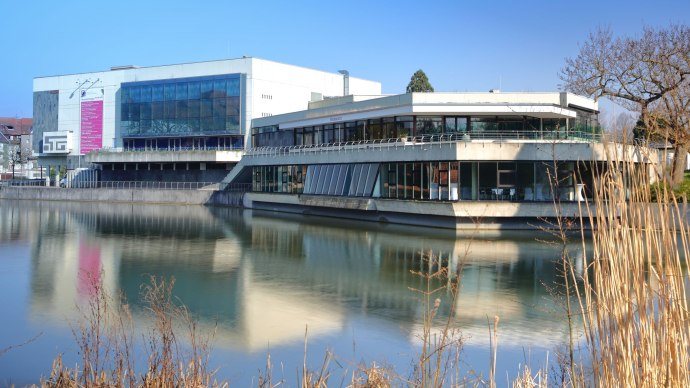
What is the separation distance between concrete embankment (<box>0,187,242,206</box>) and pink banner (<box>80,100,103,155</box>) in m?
9.27

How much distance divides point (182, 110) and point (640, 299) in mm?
71665

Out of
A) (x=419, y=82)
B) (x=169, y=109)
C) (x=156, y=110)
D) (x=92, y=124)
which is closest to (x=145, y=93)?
(x=156, y=110)

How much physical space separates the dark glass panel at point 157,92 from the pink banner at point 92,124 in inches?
322

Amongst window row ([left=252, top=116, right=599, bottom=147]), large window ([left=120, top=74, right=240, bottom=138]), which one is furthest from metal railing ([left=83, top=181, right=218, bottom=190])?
window row ([left=252, top=116, right=599, bottom=147])

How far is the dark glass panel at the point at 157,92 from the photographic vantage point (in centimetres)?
7438

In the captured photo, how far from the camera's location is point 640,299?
4902mm

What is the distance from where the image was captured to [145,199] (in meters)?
66.4

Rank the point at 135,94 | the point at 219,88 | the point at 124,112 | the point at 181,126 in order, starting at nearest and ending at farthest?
the point at 219,88, the point at 181,126, the point at 135,94, the point at 124,112

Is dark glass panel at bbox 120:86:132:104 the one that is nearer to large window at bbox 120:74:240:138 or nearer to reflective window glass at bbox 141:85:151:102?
large window at bbox 120:74:240:138

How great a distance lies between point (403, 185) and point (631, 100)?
14.1 metres

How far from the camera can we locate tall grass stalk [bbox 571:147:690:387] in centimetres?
488

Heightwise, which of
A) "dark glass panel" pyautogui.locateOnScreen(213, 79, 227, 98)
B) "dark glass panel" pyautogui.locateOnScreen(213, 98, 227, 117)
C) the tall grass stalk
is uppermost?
"dark glass panel" pyautogui.locateOnScreen(213, 79, 227, 98)

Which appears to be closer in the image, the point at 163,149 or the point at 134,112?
the point at 163,149

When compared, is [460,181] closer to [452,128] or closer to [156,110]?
[452,128]
